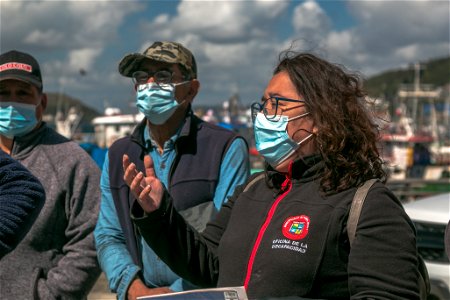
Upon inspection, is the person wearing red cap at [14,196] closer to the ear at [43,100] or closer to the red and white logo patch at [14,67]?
the red and white logo patch at [14,67]

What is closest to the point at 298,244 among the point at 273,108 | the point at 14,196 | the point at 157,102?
the point at 273,108

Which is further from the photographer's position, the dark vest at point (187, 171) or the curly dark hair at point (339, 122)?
the dark vest at point (187, 171)

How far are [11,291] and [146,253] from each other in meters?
0.69

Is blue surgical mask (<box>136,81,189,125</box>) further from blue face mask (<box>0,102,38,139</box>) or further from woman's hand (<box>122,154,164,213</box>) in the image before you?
woman's hand (<box>122,154,164,213</box>)

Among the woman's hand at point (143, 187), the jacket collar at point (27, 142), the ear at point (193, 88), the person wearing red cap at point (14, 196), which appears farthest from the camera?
the ear at point (193, 88)

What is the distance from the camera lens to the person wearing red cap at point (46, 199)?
3.27m

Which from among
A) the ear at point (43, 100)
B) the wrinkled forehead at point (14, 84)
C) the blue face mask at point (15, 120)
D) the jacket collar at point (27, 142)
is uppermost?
the wrinkled forehead at point (14, 84)

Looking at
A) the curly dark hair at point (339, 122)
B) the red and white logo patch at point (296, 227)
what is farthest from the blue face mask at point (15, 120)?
the red and white logo patch at point (296, 227)

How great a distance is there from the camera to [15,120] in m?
3.60

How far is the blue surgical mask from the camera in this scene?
3.60 meters

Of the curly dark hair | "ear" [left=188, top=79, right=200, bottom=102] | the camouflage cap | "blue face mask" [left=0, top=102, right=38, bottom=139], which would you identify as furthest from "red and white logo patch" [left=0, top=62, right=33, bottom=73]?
the curly dark hair

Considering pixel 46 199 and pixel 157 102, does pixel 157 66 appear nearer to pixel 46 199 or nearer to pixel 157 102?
pixel 157 102

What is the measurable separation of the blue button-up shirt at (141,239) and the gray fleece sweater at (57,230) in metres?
0.09

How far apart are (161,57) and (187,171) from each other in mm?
659
